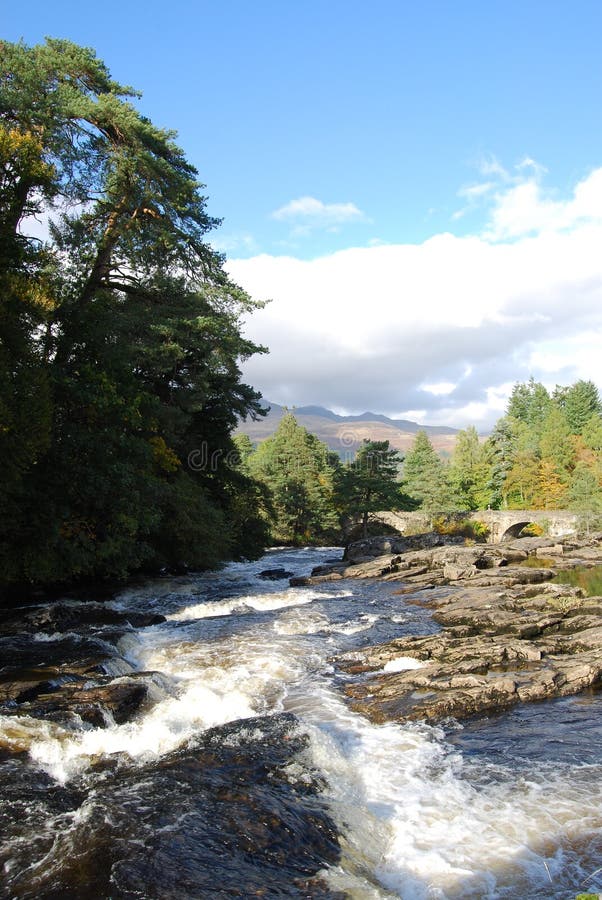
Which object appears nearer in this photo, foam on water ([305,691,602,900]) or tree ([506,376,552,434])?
foam on water ([305,691,602,900])

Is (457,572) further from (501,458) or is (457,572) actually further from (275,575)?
(501,458)

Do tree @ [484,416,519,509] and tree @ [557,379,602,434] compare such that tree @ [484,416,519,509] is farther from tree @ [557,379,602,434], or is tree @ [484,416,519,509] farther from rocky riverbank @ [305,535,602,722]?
rocky riverbank @ [305,535,602,722]

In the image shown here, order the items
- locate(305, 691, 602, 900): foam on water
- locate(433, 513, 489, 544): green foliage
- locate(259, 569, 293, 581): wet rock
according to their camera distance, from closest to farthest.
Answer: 1. locate(305, 691, 602, 900): foam on water
2. locate(259, 569, 293, 581): wet rock
3. locate(433, 513, 489, 544): green foliage

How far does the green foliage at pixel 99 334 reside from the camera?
666 inches

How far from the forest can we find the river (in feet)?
25.0

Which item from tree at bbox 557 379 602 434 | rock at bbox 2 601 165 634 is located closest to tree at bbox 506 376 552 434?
tree at bbox 557 379 602 434

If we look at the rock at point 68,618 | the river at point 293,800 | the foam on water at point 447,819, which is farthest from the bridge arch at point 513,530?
the foam on water at point 447,819

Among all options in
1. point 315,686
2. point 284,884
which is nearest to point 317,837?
point 284,884

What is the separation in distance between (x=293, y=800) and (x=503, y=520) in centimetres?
6144

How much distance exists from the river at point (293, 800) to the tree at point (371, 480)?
148ft

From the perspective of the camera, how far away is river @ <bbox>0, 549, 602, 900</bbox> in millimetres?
5855

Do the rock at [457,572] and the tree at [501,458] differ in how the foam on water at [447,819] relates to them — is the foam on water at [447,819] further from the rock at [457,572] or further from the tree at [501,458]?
the tree at [501,458]

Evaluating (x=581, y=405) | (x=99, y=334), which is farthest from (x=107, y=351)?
(x=581, y=405)

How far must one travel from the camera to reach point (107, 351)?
20.9 meters
